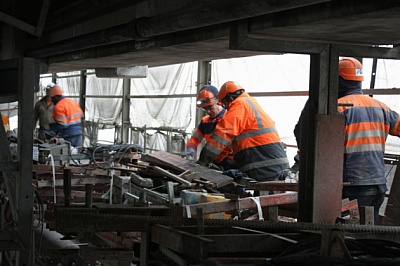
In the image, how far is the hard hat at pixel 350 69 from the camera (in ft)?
20.4

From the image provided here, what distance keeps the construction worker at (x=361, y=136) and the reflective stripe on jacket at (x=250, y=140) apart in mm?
2180

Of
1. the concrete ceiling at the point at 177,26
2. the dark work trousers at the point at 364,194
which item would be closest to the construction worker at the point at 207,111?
the concrete ceiling at the point at 177,26

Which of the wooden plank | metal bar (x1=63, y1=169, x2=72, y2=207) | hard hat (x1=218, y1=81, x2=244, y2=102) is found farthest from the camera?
hard hat (x1=218, y1=81, x2=244, y2=102)

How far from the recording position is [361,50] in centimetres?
452

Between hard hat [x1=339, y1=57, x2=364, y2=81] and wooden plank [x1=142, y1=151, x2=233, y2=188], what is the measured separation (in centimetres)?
161

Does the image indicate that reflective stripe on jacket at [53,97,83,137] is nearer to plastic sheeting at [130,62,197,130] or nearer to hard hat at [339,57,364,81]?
plastic sheeting at [130,62,197,130]

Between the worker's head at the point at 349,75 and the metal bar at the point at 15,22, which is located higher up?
the metal bar at the point at 15,22

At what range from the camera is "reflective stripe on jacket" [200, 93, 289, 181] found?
8336 millimetres

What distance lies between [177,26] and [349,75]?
228cm

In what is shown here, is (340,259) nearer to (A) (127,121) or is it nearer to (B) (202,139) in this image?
(B) (202,139)

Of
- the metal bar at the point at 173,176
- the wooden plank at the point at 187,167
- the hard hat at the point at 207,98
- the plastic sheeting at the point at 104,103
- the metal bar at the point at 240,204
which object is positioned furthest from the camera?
the plastic sheeting at the point at 104,103

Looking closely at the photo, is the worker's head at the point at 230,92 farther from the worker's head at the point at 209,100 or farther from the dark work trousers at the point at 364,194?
the dark work trousers at the point at 364,194

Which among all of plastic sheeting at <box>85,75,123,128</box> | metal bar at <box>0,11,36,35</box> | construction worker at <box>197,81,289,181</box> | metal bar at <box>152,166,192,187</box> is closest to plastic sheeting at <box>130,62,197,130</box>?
plastic sheeting at <box>85,75,123,128</box>

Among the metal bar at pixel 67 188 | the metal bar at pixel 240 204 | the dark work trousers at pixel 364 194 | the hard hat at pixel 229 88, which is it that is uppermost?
the hard hat at pixel 229 88
